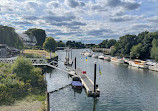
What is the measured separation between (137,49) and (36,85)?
2811 inches

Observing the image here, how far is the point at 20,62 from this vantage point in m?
31.2

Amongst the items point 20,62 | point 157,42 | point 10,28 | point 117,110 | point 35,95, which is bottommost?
point 117,110

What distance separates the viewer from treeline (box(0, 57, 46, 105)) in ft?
76.8

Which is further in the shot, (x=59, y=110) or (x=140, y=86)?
(x=140, y=86)

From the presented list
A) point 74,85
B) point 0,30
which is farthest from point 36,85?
point 0,30

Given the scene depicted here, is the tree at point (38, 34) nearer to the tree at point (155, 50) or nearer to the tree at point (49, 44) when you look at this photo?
the tree at point (49, 44)

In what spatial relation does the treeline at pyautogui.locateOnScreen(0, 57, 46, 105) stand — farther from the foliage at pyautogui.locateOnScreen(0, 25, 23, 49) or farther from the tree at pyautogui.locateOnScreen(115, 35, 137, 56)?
the tree at pyautogui.locateOnScreen(115, 35, 137, 56)

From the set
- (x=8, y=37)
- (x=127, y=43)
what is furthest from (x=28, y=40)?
(x=127, y=43)

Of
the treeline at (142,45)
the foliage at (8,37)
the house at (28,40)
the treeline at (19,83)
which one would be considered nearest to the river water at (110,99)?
the treeline at (19,83)

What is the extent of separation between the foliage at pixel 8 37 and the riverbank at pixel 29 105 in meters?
49.7

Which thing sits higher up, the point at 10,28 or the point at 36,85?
the point at 10,28

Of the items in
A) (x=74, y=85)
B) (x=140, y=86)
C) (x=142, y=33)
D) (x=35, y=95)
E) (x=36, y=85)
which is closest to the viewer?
(x=35, y=95)

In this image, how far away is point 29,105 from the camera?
68.6ft

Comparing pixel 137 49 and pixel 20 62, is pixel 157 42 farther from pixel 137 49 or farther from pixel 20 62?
pixel 20 62
